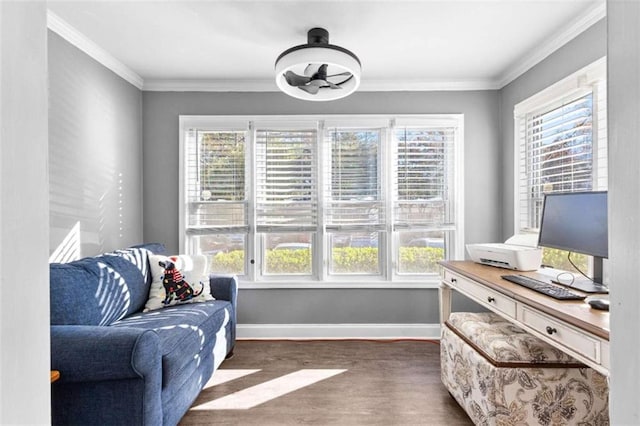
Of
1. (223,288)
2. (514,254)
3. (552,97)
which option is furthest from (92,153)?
(552,97)

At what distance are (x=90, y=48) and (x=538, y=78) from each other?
139 inches

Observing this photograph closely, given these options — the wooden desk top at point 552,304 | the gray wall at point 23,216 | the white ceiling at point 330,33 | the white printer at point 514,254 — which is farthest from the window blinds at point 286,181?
the gray wall at point 23,216

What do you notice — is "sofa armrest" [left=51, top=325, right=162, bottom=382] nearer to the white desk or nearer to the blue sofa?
the blue sofa

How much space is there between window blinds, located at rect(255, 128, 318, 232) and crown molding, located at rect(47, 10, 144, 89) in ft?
4.02

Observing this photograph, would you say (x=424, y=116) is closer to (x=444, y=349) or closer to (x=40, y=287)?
(x=444, y=349)

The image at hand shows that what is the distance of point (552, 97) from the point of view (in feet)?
8.56

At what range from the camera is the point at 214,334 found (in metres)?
2.52

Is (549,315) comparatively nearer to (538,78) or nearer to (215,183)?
(538,78)

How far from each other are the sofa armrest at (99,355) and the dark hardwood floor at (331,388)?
0.73 m

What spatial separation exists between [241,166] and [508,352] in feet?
8.81

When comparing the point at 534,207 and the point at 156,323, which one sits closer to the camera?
the point at 156,323

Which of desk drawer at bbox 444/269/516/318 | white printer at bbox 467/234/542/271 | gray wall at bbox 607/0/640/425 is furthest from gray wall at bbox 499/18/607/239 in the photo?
gray wall at bbox 607/0/640/425

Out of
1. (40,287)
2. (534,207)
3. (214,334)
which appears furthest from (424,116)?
(40,287)

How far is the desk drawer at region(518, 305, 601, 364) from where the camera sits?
Result: 1.31 metres
